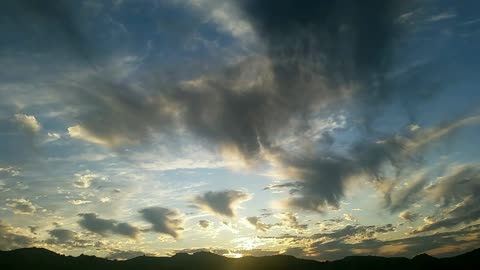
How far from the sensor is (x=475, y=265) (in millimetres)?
192250

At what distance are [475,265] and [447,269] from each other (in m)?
13.3

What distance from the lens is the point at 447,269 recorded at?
199375mm
